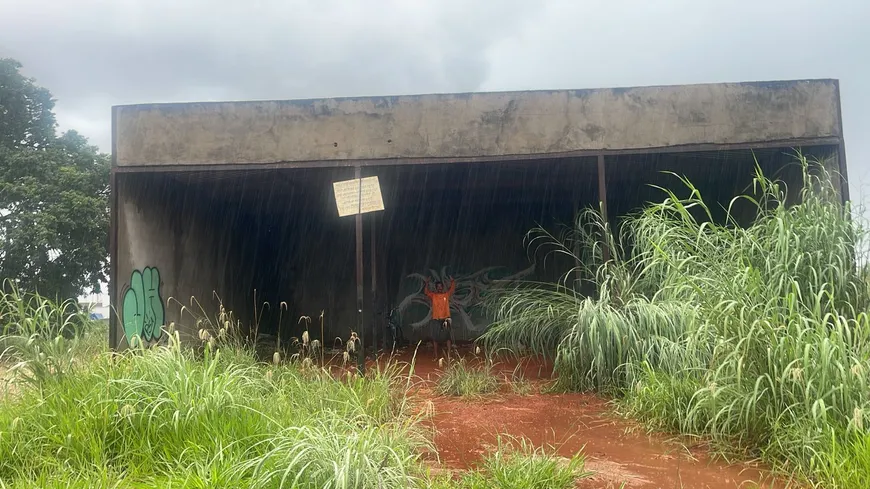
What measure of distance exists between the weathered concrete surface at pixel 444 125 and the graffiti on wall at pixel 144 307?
4.75ft

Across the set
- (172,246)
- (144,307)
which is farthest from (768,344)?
(172,246)

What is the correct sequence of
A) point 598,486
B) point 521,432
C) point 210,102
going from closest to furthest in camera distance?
point 598,486
point 521,432
point 210,102

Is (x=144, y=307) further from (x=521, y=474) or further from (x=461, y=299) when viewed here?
(x=461, y=299)

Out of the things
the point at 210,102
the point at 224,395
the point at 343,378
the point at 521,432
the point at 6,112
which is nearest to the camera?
the point at 224,395

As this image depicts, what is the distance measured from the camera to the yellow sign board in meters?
6.13

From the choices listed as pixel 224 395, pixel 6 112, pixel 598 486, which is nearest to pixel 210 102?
pixel 224 395

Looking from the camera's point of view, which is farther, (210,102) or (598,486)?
(210,102)

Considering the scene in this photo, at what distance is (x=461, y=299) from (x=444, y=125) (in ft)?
18.6

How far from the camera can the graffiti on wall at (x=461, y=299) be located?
37.7 feet

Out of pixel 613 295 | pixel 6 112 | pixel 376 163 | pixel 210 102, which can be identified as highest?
pixel 6 112

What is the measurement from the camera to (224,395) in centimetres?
354

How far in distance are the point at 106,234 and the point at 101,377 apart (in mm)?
16461

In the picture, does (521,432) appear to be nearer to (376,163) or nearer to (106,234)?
(376,163)

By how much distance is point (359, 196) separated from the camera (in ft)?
20.2
